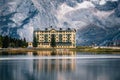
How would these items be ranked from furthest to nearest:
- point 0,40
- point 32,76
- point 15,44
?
point 15,44
point 0,40
point 32,76

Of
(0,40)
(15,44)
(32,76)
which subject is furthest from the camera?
(15,44)

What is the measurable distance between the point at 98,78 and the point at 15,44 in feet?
507

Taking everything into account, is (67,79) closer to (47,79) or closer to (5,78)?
(47,79)

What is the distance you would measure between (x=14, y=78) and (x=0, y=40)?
5408 inches

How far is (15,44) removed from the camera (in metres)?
198

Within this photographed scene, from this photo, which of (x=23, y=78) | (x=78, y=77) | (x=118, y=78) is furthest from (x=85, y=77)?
(x=23, y=78)

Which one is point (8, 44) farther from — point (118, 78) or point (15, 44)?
point (118, 78)

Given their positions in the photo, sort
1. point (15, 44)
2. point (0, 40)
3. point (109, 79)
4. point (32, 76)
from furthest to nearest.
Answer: point (15, 44), point (0, 40), point (32, 76), point (109, 79)

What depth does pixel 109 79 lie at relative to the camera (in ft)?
143

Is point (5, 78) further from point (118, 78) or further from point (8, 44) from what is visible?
point (8, 44)

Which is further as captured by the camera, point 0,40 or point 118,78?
point 0,40

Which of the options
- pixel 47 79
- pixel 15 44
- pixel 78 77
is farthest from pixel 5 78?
pixel 15 44

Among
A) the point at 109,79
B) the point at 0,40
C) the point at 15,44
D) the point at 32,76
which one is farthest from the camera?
the point at 15,44

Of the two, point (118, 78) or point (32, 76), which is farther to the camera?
point (32, 76)
